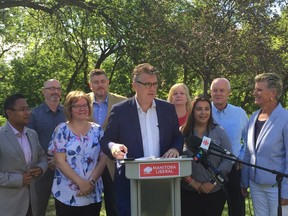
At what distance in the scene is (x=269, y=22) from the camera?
12.2 m

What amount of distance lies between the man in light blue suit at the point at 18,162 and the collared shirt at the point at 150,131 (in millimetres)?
1247

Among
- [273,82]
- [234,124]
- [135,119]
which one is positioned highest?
[273,82]

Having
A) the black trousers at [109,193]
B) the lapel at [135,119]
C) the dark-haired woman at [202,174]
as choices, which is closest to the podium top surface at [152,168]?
the lapel at [135,119]

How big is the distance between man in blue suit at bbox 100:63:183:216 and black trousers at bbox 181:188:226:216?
2.64 feet

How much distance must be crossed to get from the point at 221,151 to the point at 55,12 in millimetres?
8433

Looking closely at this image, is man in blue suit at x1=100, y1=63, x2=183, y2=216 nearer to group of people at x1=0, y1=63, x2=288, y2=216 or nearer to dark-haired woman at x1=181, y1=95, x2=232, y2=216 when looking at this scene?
group of people at x1=0, y1=63, x2=288, y2=216

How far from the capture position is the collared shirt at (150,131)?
3654 mm

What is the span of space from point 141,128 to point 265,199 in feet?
4.84

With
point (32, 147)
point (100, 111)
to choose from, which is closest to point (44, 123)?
point (100, 111)

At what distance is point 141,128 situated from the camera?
368cm

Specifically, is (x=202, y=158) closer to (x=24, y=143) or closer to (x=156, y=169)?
(x=156, y=169)

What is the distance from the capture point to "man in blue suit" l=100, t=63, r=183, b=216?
142 inches

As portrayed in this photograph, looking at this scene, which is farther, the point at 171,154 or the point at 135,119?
the point at 135,119

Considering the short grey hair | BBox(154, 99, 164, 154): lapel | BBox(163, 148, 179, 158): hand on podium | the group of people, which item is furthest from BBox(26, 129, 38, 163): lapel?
the short grey hair
